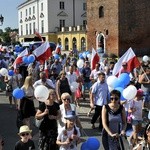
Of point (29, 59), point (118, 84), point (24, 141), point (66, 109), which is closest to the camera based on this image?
point (24, 141)

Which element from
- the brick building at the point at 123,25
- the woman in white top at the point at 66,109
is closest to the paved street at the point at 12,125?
the woman in white top at the point at 66,109

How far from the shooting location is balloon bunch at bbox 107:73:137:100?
9648 mm

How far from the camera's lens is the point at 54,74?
703 inches

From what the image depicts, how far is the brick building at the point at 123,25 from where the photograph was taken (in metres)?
48.9

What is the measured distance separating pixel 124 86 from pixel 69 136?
14.3 ft

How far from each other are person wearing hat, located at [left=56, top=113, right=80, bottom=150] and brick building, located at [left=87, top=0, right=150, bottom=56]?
4189cm

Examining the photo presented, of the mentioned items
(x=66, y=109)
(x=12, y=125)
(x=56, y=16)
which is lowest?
(x=12, y=125)

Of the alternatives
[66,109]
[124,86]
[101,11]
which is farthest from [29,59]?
[101,11]

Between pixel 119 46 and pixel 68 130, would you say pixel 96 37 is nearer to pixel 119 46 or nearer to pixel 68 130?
pixel 119 46

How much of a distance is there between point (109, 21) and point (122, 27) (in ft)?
6.13

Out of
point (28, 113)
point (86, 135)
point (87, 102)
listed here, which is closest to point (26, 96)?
point (28, 113)

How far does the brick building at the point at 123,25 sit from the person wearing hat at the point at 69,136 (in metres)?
41.9

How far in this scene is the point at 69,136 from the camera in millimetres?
7090

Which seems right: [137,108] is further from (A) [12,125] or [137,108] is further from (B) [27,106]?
(A) [12,125]
